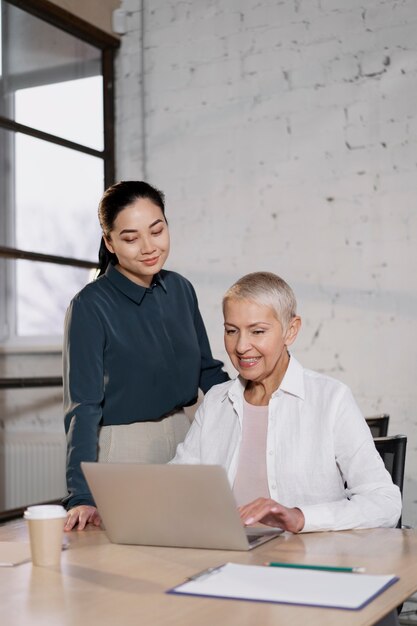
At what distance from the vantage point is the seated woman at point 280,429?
1841 mm

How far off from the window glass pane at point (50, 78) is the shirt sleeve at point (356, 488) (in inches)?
93.6

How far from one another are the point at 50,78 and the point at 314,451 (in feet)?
8.69

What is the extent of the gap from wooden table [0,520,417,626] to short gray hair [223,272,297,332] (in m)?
0.51

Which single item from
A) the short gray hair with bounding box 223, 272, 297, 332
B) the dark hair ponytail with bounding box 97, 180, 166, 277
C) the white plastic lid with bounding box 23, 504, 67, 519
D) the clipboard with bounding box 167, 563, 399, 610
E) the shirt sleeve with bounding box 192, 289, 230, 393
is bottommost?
the clipboard with bounding box 167, 563, 399, 610

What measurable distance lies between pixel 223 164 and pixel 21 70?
3.12ft

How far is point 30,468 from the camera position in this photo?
12.5 ft

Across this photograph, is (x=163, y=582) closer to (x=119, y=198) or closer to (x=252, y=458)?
(x=252, y=458)

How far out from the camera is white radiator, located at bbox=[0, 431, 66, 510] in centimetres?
362

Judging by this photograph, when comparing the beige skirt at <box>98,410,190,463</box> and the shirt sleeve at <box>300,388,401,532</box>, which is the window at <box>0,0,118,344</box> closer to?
the beige skirt at <box>98,410,190,463</box>

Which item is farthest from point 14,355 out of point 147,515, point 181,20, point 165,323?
point 147,515

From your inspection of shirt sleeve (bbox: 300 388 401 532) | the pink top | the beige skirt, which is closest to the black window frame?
the beige skirt

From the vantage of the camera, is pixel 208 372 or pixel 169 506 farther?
pixel 208 372

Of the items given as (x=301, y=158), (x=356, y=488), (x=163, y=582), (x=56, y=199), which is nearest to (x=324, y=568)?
(x=163, y=582)

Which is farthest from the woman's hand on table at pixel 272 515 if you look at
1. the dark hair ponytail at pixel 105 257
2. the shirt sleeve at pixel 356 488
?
the dark hair ponytail at pixel 105 257
